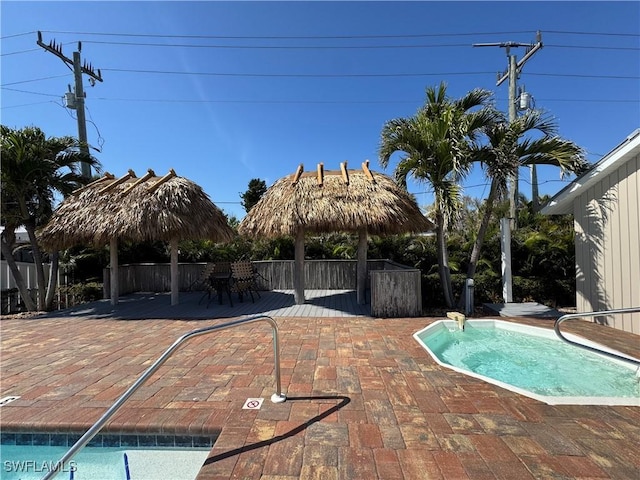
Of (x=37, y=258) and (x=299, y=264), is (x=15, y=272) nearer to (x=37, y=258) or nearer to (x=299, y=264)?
(x=37, y=258)

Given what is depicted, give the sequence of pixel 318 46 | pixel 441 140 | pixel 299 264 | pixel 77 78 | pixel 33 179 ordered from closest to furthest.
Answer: pixel 441 140 < pixel 33 179 < pixel 299 264 < pixel 77 78 < pixel 318 46

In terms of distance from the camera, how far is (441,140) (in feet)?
24.4

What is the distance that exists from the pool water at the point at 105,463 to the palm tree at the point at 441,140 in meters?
6.62

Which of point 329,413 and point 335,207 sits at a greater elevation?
point 335,207

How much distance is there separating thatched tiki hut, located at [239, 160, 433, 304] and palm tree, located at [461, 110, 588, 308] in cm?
217

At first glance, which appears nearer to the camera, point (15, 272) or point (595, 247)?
point (595, 247)

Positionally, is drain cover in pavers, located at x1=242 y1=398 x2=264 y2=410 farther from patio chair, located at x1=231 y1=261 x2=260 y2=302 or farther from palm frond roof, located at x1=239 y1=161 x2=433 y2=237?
patio chair, located at x1=231 y1=261 x2=260 y2=302

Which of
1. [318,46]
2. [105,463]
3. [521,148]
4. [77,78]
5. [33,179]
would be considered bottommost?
[105,463]

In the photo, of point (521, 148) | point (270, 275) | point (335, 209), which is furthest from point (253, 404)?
point (270, 275)

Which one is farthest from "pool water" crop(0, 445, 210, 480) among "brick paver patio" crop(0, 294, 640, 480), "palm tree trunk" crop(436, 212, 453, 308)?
"palm tree trunk" crop(436, 212, 453, 308)

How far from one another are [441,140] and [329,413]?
21.5 ft

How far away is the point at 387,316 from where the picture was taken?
757cm

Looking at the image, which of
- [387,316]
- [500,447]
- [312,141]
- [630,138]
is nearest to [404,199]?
[387,316]

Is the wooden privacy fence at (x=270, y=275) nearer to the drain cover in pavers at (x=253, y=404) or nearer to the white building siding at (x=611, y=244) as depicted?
the white building siding at (x=611, y=244)
